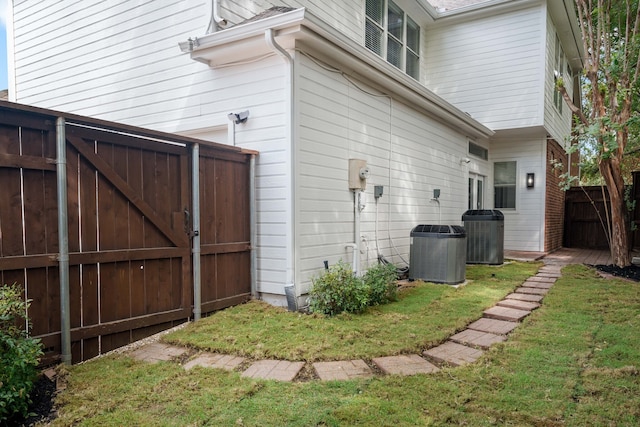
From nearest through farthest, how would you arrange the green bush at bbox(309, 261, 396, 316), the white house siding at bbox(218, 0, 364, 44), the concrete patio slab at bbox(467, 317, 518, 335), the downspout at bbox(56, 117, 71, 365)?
the downspout at bbox(56, 117, 71, 365) < the concrete patio slab at bbox(467, 317, 518, 335) < the green bush at bbox(309, 261, 396, 316) < the white house siding at bbox(218, 0, 364, 44)

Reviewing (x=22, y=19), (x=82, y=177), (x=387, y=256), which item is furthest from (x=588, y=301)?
(x=22, y=19)

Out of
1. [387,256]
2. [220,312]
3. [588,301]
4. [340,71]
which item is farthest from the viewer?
[387,256]

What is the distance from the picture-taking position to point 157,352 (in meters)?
3.27

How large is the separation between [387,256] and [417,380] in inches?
145

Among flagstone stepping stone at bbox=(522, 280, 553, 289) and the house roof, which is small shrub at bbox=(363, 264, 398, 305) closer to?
flagstone stepping stone at bbox=(522, 280, 553, 289)

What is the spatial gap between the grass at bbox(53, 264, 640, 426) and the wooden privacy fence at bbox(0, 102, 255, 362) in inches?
17.5

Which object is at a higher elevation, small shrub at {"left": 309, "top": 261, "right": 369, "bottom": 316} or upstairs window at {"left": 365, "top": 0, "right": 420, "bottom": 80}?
upstairs window at {"left": 365, "top": 0, "right": 420, "bottom": 80}

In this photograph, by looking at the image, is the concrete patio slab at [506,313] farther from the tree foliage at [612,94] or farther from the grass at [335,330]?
the tree foliage at [612,94]

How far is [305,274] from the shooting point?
4512 millimetres

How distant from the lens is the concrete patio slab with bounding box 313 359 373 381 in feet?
9.04

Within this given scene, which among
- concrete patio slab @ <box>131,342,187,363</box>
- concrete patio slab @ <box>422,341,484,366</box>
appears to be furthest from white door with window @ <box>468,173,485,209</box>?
concrete patio slab @ <box>131,342,187,363</box>

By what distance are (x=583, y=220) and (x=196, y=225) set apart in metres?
12.2

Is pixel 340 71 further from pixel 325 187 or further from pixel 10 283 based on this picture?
pixel 10 283

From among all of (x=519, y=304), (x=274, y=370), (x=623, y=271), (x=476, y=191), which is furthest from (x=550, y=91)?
(x=274, y=370)
